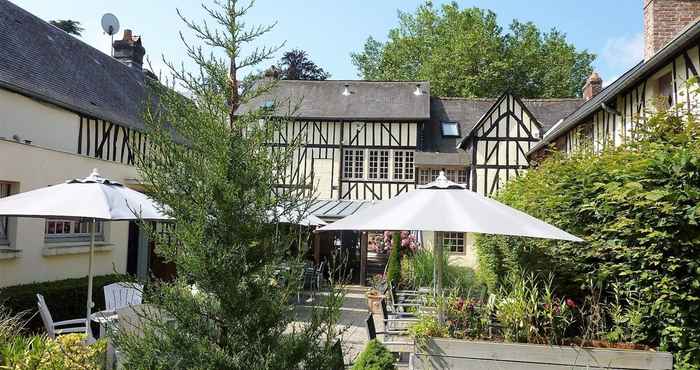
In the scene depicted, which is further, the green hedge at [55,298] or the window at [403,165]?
the window at [403,165]

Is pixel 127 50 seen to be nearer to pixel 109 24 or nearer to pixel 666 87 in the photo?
pixel 109 24

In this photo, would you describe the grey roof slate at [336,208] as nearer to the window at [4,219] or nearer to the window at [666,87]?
the window at [4,219]

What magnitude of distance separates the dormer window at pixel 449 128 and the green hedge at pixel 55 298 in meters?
15.0

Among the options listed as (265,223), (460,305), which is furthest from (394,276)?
(265,223)

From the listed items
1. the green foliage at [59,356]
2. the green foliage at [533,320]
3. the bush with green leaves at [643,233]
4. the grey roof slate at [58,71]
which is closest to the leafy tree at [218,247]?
the green foliage at [59,356]

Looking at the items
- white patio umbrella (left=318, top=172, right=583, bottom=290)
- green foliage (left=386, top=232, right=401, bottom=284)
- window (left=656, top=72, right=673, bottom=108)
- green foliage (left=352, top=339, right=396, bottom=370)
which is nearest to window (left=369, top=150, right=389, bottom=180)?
green foliage (left=386, top=232, right=401, bottom=284)

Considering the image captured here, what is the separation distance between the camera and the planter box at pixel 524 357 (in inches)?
168

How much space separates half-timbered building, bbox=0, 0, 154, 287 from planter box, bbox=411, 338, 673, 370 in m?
4.66

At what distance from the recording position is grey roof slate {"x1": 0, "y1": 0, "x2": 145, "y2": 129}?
9609 mm

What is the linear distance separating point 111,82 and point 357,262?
9.69m

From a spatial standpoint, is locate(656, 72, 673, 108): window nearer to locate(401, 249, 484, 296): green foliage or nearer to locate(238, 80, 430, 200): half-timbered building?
locate(401, 249, 484, 296): green foliage

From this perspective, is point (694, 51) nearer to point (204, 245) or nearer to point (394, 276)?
point (394, 276)

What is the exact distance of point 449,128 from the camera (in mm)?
21359

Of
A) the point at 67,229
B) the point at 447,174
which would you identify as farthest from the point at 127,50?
the point at 447,174
